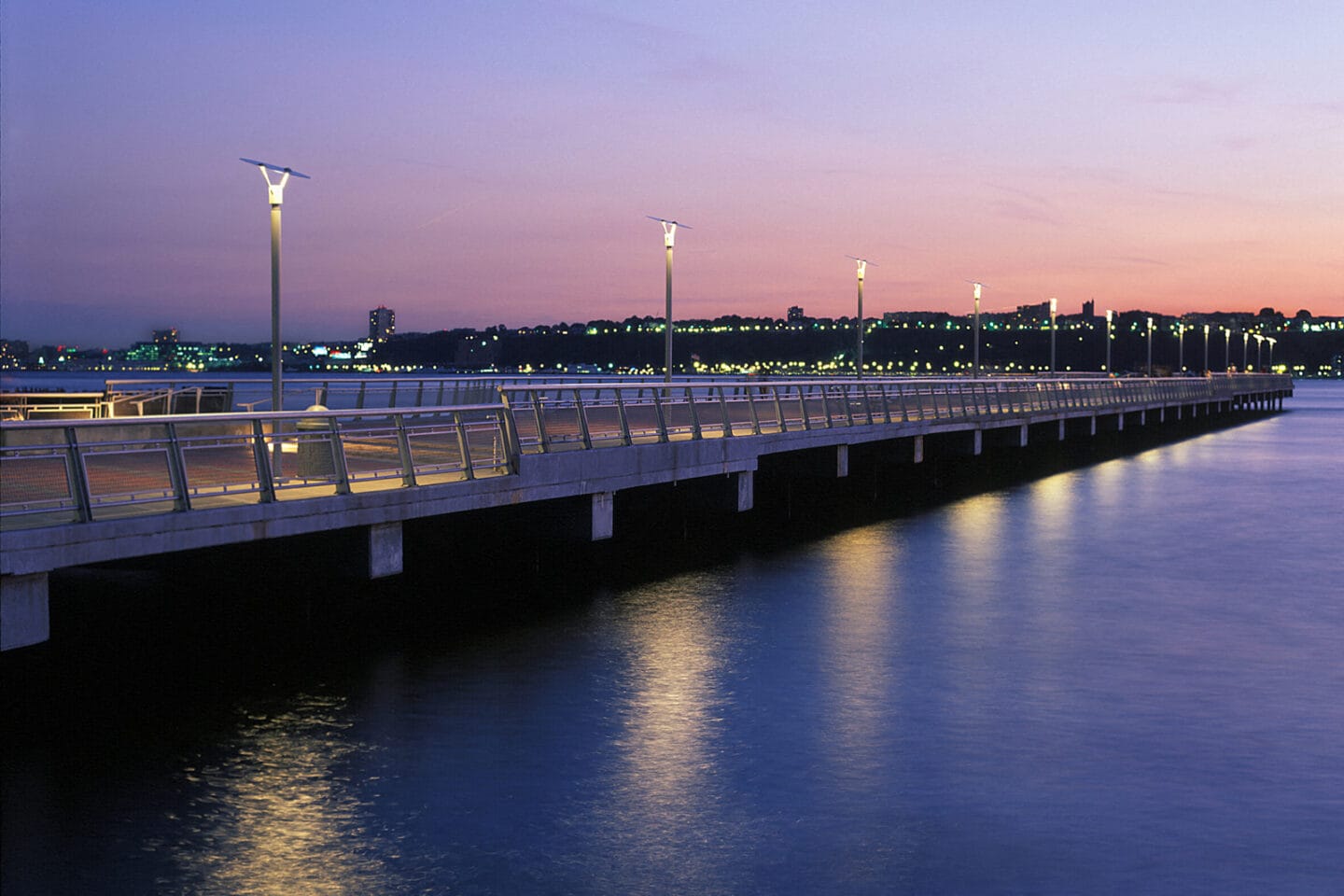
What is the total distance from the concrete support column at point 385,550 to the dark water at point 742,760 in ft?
3.99

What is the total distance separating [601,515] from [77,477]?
34.5ft

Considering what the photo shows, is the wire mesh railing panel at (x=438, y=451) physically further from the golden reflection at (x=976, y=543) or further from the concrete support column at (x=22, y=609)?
the golden reflection at (x=976, y=543)

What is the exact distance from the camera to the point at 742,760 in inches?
479

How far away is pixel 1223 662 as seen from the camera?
1703cm

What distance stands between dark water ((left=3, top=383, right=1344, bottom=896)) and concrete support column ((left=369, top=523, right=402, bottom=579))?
1215 millimetres

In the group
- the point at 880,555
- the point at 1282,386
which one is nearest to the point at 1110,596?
the point at 880,555

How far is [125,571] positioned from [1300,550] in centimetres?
2203

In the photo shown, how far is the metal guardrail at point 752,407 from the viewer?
23562 mm

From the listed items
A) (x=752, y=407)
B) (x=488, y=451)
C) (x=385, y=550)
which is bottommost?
(x=385, y=550)

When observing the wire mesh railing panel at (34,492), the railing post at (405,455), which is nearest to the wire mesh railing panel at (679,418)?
the railing post at (405,455)

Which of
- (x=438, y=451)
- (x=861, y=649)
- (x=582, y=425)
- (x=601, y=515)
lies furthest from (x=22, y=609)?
(x=601, y=515)

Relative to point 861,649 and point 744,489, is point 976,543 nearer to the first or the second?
point 744,489

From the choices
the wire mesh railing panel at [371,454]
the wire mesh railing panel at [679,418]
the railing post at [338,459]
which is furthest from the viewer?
the wire mesh railing panel at [679,418]

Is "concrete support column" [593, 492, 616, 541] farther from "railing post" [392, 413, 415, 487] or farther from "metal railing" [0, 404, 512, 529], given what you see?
"railing post" [392, 413, 415, 487]
